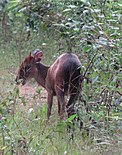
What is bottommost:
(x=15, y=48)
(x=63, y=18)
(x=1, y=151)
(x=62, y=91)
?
(x=15, y=48)

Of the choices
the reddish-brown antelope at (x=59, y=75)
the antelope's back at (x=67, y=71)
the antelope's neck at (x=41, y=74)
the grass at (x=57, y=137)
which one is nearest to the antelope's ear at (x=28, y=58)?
the reddish-brown antelope at (x=59, y=75)

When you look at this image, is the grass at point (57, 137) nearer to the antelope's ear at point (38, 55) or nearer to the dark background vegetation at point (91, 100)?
the dark background vegetation at point (91, 100)

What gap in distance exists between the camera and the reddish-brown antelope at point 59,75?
732 centimetres

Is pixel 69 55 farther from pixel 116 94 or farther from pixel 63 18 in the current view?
pixel 116 94

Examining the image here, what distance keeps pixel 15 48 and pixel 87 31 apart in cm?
996

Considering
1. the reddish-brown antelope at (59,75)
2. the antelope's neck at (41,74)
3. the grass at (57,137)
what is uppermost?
the grass at (57,137)

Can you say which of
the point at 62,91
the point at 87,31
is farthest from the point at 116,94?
the point at 62,91

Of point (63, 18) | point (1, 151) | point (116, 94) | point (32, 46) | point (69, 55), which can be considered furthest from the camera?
point (32, 46)

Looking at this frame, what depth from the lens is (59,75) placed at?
25.3ft

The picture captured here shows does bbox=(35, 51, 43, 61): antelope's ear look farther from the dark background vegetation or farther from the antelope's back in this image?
the dark background vegetation

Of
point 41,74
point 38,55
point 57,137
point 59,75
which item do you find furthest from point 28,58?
point 57,137

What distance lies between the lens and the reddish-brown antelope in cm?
732

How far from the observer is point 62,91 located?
767cm

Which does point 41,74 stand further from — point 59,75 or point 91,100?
point 91,100
